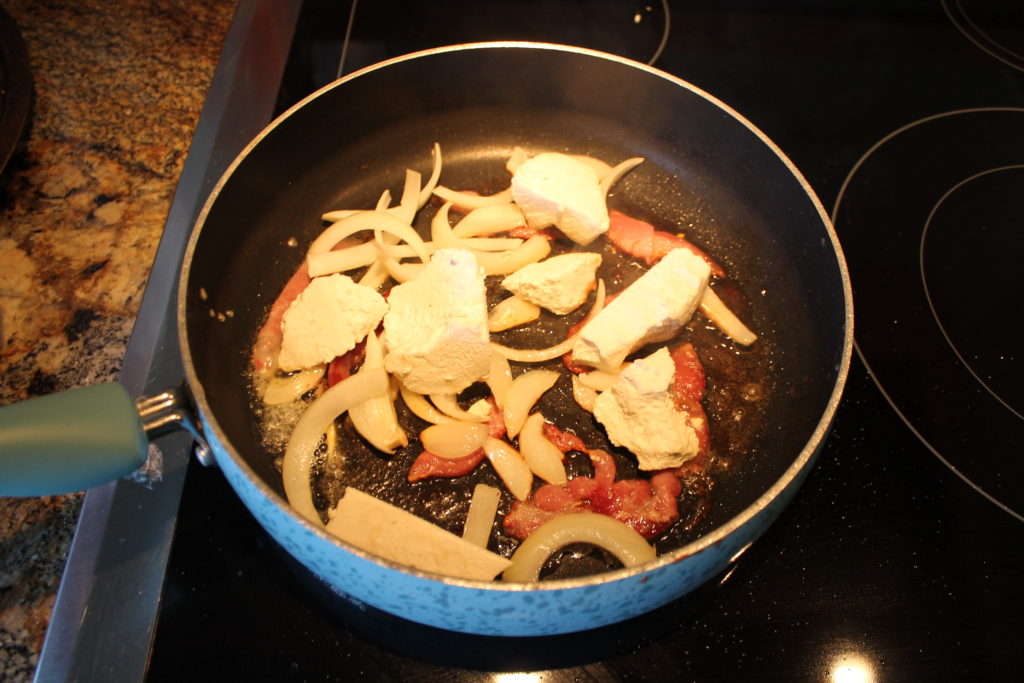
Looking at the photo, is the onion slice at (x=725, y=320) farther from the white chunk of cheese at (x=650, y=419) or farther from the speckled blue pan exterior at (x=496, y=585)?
the speckled blue pan exterior at (x=496, y=585)

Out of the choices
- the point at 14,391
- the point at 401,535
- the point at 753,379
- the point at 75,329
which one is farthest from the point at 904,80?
the point at 14,391

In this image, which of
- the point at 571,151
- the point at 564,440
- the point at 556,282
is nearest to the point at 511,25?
the point at 571,151

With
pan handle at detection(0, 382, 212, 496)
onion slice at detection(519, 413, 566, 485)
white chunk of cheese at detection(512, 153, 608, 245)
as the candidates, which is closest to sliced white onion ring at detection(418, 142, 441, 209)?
white chunk of cheese at detection(512, 153, 608, 245)

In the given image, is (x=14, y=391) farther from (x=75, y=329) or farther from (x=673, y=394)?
(x=673, y=394)

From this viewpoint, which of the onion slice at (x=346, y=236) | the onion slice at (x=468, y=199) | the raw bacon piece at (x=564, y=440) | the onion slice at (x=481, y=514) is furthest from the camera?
the onion slice at (x=468, y=199)

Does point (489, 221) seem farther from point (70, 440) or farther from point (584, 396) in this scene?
point (70, 440)

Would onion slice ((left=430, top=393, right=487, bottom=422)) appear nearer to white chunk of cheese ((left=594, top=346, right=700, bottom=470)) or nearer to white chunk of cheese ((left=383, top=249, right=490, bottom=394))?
white chunk of cheese ((left=383, top=249, right=490, bottom=394))

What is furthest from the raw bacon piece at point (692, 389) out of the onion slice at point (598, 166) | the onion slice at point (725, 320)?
the onion slice at point (598, 166)
